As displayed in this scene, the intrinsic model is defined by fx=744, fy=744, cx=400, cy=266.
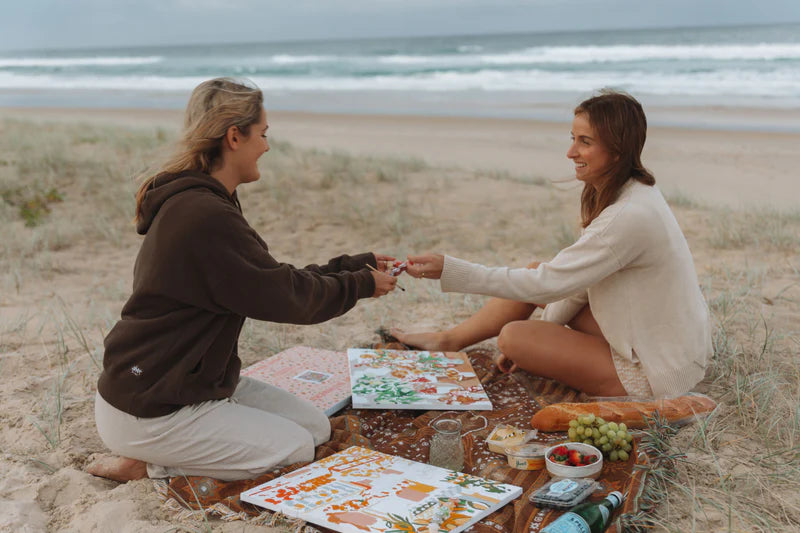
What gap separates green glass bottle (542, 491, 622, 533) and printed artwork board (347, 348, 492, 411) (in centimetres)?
115

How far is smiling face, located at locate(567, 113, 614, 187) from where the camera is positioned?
364cm

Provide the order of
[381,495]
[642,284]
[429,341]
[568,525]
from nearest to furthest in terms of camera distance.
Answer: [568,525] < [381,495] < [642,284] < [429,341]

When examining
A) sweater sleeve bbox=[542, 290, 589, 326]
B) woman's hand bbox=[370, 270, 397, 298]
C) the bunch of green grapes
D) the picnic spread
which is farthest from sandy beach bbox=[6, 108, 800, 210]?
woman's hand bbox=[370, 270, 397, 298]

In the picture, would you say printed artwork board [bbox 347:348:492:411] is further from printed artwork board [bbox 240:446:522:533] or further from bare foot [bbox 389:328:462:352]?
printed artwork board [bbox 240:446:522:533]

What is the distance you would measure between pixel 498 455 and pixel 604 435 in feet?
1.61

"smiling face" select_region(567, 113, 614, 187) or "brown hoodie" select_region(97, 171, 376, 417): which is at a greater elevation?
"smiling face" select_region(567, 113, 614, 187)

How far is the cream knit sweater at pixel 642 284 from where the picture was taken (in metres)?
3.55

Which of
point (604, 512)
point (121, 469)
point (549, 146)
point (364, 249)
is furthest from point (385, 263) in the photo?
point (549, 146)

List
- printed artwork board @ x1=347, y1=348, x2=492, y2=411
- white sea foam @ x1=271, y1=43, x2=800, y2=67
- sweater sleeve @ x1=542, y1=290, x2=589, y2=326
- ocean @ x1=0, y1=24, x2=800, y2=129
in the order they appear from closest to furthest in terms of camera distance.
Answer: printed artwork board @ x1=347, y1=348, x2=492, y2=411 → sweater sleeve @ x1=542, y1=290, x2=589, y2=326 → ocean @ x1=0, y1=24, x2=800, y2=129 → white sea foam @ x1=271, y1=43, x2=800, y2=67

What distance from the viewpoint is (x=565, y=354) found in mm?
4004

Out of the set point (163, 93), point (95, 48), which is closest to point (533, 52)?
point (163, 93)

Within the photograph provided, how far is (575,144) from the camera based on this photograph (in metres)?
3.73

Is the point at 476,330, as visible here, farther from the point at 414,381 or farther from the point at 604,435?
the point at 604,435

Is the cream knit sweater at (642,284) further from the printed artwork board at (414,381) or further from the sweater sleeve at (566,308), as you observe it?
the printed artwork board at (414,381)
